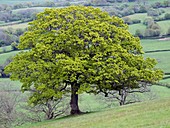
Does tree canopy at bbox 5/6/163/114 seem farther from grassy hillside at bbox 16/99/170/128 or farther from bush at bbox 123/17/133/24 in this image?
bush at bbox 123/17/133/24

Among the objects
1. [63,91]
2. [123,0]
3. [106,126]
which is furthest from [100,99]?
[123,0]

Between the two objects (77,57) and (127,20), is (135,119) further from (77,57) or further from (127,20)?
(127,20)

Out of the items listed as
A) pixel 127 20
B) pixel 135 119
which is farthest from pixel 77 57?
pixel 127 20

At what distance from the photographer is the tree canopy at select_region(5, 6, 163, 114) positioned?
37594mm

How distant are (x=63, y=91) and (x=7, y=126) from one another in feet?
50.5

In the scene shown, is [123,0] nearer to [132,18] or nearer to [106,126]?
[132,18]

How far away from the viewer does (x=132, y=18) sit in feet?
454

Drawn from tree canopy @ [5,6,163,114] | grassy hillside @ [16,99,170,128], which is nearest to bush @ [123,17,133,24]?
tree canopy @ [5,6,163,114]

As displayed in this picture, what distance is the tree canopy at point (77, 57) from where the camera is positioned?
123ft

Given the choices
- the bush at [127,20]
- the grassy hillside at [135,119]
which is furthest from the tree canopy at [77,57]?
the bush at [127,20]

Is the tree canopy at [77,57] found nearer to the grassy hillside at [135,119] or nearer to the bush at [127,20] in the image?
the grassy hillside at [135,119]

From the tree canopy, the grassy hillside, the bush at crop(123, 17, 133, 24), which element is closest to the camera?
the grassy hillside

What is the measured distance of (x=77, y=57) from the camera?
1483 inches

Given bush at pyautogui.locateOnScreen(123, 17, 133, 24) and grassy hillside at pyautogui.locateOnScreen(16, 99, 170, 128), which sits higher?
grassy hillside at pyautogui.locateOnScreen(16, 99, 170, 128)
